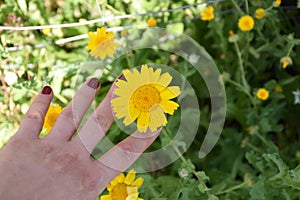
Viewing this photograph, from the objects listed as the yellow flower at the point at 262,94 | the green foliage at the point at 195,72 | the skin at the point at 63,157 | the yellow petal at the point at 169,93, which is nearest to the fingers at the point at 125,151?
the skin at the point at 63,157

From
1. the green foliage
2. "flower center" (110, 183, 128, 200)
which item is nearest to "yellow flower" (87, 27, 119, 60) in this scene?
the green foliage

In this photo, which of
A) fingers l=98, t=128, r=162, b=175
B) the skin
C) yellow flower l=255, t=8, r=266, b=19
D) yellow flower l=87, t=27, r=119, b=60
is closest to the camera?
the skin

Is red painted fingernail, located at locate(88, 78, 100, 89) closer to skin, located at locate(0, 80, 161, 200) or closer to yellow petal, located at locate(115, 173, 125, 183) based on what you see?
skin, located at locate(0, 80, 161, 200)

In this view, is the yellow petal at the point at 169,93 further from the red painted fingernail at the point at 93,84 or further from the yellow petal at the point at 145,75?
the red painted fingernail at the point at 93,84

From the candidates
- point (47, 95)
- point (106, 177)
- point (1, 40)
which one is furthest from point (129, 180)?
point (1, 40)

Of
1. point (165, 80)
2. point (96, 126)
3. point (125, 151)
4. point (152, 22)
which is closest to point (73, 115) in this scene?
point (96, 126)

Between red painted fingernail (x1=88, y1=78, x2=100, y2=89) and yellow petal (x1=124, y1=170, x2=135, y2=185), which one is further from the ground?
red painted fingernail (x1=88, y1=78, x2=100, y2=89)

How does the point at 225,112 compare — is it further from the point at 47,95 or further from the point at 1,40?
the point at 1,40
